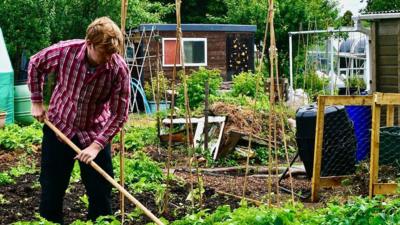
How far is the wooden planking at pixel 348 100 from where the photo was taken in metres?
7.68

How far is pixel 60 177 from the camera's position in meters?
5.18

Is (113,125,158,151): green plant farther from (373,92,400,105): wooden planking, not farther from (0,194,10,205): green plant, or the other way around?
(373,92,400,105): wooden planking

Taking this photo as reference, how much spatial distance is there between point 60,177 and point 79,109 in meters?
0.49

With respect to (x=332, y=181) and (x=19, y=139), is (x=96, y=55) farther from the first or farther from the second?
(x=19, y=139)

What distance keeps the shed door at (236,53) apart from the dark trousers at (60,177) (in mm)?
18645

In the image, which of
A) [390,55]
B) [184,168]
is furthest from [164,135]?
[390,55]

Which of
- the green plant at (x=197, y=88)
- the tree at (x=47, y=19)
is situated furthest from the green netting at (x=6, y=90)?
the green plant at (x=197, y=88)

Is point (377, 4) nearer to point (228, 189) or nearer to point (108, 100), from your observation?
point (228, 189)

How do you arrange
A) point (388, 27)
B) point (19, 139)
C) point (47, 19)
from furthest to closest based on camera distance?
point (47, 19) → point (19, 139) → point (388, 27)

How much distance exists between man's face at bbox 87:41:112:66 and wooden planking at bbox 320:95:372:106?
11.0 ft

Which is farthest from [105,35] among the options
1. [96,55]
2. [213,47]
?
[213,47]

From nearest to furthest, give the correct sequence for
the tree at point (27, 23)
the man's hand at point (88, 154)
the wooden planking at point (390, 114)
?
the man's hand at point (88, 154)
the wooden planking at point (390, 114)
the tree at point (27, 23)

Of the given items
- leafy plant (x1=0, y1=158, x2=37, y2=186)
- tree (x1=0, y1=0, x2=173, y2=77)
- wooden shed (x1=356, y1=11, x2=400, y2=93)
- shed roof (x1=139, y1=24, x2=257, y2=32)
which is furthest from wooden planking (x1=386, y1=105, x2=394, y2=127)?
shed roof (x1=139, y1=24, x2=257, y2=32)

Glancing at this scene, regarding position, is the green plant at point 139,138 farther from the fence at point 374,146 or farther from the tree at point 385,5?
the tree at point 385,5
